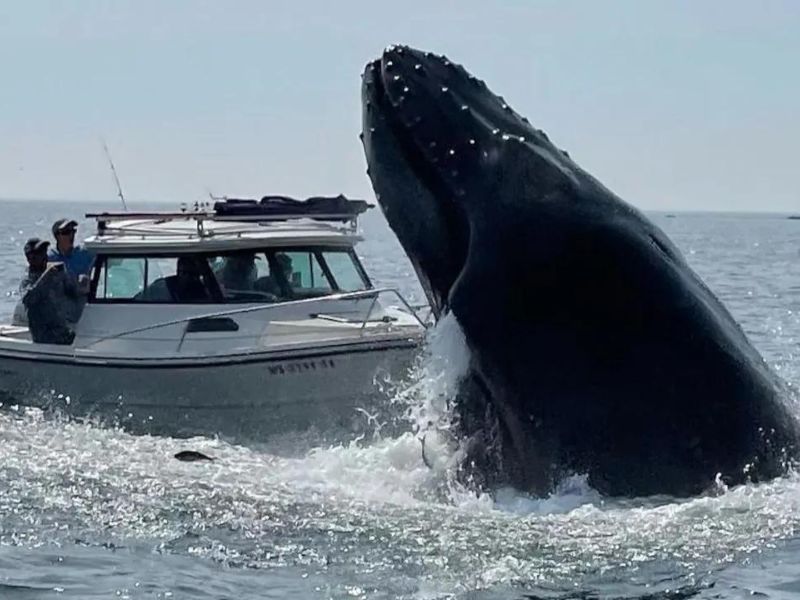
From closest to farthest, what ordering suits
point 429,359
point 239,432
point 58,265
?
point 429,359 < point 239,432 < point 58,265

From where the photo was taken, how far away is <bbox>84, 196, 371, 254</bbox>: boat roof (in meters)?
17.3

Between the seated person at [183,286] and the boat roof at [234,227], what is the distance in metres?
0.16

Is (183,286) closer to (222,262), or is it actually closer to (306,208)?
(222,262)

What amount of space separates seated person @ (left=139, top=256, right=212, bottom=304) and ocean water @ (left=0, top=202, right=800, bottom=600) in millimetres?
5976

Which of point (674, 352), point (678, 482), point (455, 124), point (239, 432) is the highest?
point (455, 124)

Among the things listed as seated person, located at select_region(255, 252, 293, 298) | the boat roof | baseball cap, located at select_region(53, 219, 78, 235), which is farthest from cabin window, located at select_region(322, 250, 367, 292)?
baseball cap, located at select_region(53, 219, 78, 235)

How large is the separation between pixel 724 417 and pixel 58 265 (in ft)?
35.6

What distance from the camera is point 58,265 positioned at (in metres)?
17.0

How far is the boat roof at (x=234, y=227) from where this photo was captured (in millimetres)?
17328

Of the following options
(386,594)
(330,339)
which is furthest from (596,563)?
(330,339)

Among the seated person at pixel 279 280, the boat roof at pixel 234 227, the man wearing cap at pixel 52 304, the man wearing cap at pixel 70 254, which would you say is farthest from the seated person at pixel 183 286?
the man wearing cap at pixel 70 254

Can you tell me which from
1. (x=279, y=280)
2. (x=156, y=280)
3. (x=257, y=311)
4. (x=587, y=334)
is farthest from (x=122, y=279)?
(x=587, y=334)

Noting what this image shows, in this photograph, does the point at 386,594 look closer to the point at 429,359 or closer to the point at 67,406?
the point at 429,359

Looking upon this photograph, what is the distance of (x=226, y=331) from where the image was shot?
16.5 meters
